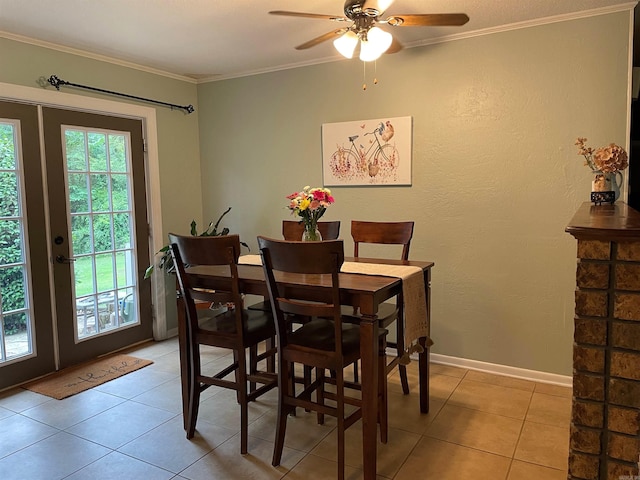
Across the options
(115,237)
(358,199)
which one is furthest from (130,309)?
(358,199)

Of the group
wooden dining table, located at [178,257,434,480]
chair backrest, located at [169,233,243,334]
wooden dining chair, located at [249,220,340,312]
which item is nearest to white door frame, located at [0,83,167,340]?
wooden dining chair, located at [249,220,340,312]

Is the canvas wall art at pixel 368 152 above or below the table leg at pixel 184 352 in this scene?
above

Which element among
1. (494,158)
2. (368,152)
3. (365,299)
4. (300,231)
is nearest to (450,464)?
(365,299)

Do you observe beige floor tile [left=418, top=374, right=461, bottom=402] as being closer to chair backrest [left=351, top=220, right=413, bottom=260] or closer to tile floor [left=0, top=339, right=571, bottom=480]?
tile floor [left=0, top=339, right=571, bottom=480]

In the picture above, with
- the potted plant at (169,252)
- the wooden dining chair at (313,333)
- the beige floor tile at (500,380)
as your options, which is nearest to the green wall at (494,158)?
the beige floor tile at (500,380)

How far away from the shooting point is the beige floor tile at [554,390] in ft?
9.89

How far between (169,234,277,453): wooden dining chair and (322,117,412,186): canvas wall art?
5.11ft

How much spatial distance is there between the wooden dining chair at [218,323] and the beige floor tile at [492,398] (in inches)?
50.5

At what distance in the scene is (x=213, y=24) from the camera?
2.97 meters

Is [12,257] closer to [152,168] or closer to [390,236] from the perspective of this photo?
[152,168]

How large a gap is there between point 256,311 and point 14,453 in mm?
1412

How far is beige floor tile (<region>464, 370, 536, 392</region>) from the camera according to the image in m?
3.15

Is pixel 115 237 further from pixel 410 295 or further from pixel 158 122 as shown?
pixel 410 295

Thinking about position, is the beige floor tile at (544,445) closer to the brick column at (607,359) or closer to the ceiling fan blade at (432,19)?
the brick column at (607,359)
